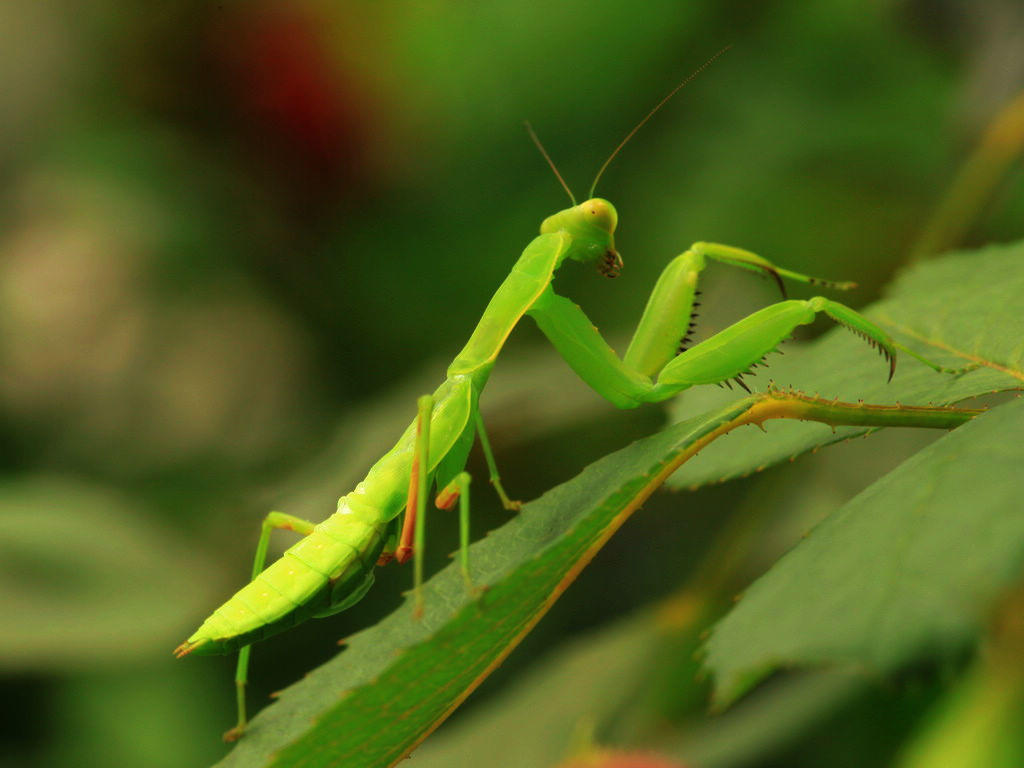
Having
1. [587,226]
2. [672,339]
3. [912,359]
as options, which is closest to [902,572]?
[912,359]

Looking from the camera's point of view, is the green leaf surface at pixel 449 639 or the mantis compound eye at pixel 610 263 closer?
the green leaf surface at pixel 449 639

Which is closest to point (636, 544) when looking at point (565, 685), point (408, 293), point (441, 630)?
point (565, 685)

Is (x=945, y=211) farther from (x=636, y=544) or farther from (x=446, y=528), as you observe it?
(x=446, y=528)

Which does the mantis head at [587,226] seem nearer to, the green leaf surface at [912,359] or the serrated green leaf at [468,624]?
the green leaf surface at [912,359]

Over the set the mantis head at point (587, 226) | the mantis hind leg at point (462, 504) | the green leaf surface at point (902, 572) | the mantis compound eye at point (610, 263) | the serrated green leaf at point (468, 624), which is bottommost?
the green leaf surface at point (902, 572)

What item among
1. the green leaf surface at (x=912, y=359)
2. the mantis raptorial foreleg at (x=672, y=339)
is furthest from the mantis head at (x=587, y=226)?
the green leaf surface at (x=912, y=359)

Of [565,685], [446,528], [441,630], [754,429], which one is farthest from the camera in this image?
[446,528]

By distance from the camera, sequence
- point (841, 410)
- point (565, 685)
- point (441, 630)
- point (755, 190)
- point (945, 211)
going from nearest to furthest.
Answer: point (441, 630), point (841, 410), point (565, 685), point (945, 211), point (755, 190)

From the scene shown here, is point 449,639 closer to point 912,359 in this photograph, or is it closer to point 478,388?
point 478,388
